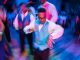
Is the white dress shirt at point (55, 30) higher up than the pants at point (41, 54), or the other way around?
the white dress shirt at point (55, 30)

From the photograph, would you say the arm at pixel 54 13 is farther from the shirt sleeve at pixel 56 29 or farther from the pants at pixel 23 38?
the pants at pixel 23 38

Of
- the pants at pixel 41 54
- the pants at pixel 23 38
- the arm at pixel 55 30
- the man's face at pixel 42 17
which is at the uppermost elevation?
the man's face at pixel 42 17

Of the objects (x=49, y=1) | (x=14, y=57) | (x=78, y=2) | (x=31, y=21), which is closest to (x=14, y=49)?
(x=14, y=57)

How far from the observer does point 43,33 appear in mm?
1996

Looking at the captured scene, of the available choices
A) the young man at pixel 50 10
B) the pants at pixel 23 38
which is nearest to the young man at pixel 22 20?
the pants at pixel 23 38

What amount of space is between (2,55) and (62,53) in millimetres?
402

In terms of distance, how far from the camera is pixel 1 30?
2053 millimetres

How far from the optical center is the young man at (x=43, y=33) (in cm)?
196

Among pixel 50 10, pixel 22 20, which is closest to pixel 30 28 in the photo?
pixel 22 20

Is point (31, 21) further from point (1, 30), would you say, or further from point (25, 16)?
point (1, 30)

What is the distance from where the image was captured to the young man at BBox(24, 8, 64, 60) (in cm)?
196

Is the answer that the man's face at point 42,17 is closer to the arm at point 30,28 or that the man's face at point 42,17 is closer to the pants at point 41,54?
the arm at point 30,28

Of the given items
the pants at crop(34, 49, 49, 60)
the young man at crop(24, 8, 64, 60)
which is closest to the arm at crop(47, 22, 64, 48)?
the young man at crop(24, 8, 64, 60)

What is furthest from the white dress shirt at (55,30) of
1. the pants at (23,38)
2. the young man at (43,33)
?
the pants at (23,38)
